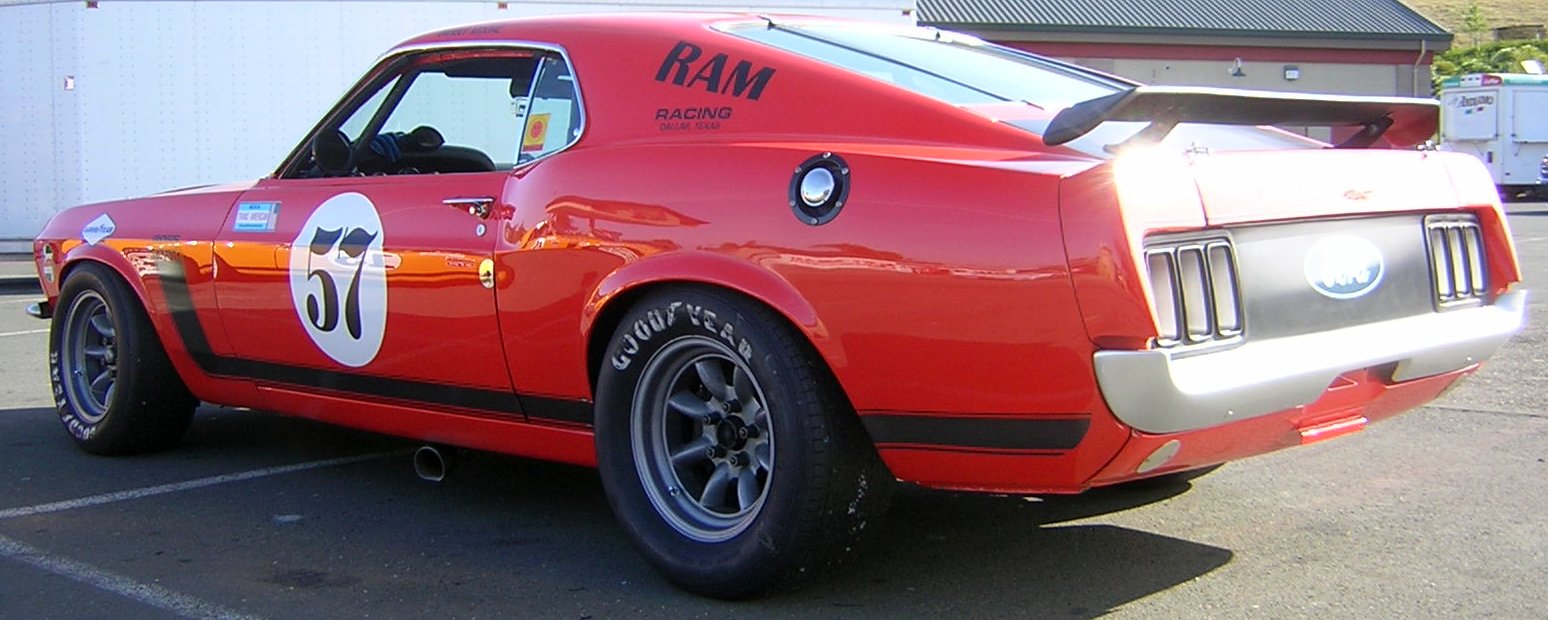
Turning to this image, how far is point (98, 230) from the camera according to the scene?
5699 mm

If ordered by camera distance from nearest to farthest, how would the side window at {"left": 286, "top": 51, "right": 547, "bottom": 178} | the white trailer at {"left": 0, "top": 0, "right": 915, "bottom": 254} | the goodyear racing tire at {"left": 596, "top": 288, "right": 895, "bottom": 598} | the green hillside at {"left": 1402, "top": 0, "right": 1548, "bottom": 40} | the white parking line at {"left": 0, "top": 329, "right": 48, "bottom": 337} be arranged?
the goodyear racing tire at {"left": 596, "top": 288, "right": 895, "bottom": 598} < the side window at {"left": 286, "top": 51, "right": 547, "bottom": 178} < the white parking line at {"left": 0, "top": 329, "right": 48, "bottom": 337} < the white trailer at {"left": 0, "top": 0, "right": 915, "bottom": 254} < the green hillside at {"left": 1402, "top": 0, "right": 1548, "bottom": 40}

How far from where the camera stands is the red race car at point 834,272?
130 inches

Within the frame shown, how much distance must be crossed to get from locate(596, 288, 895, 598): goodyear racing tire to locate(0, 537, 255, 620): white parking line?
988 millimetres

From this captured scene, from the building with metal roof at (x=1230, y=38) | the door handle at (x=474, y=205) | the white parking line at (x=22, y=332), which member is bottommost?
the white parking line at (x=22, y=332)

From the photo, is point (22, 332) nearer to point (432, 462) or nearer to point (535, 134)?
point (432, 462)

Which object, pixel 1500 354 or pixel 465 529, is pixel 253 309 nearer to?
pixel 465 529

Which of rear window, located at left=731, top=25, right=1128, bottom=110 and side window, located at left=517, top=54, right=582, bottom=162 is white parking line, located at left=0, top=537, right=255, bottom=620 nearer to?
side window, located at left=517, top=54, right=582, bottom=162

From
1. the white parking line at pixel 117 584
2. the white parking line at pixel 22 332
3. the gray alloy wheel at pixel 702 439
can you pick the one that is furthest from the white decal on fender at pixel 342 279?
the white parking line at pixel 22 332

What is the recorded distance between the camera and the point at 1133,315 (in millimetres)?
3164

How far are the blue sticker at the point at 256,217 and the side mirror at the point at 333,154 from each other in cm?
20

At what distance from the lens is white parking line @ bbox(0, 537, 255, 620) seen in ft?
12.6

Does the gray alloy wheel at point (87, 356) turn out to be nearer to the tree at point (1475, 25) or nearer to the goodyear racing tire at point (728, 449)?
the goodyear racing tire at point (728, 449)

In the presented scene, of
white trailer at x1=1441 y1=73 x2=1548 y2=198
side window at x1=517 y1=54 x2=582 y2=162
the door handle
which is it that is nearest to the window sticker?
side window at x1=517 y1=54 x2=582 y2=162

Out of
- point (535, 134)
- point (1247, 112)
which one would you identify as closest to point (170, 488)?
point (535, 134)
